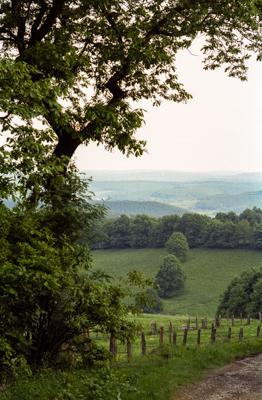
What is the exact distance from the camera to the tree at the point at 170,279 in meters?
151

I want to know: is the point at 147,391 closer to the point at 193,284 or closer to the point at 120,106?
the point at 120,106

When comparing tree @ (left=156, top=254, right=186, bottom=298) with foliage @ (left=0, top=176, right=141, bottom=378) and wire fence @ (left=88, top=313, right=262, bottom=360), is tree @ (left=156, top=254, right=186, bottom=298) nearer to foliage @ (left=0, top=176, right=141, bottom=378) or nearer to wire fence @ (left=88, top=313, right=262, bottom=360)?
wire fence @ (left=88, top=313, right=262, bottom=360)

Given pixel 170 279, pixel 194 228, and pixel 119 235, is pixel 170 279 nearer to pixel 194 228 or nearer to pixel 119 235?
pixel 194 228

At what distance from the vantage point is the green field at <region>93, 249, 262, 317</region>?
138125 millimetres

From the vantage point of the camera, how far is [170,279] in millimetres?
152875

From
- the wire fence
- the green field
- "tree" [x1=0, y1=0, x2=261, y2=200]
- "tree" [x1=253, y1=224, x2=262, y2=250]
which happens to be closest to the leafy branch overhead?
"tree" [x1=0, y1=0, x2=261, y2=200]

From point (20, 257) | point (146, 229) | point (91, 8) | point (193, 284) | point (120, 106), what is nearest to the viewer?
point (20, 257)

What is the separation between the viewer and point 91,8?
18234 mm

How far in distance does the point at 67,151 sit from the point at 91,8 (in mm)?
5393

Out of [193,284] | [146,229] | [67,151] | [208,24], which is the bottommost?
[193,284]

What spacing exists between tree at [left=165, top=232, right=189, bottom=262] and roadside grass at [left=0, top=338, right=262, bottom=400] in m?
153

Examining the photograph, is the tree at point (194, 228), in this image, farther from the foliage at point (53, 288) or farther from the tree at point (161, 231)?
the foliage at point (53, 288)

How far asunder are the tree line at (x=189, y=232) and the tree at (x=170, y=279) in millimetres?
28716

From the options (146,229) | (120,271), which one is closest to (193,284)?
(120,271)
